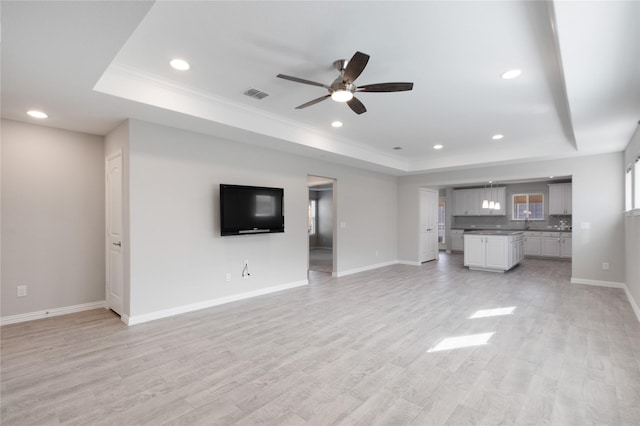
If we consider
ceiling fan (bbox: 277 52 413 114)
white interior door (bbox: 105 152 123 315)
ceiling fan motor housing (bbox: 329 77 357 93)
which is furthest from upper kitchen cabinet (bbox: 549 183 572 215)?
white interior door (bbox: 105 152 123 315)

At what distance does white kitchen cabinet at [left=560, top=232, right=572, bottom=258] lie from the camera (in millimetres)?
8773

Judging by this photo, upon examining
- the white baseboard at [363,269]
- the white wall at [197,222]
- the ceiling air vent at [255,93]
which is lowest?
the white baseboard at [363,269]

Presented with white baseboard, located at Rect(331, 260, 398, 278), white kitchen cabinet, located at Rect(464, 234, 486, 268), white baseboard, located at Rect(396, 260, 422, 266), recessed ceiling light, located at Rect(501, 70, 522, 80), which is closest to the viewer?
recessed ceiling light, located at Rect(501, 70, 522, 80)

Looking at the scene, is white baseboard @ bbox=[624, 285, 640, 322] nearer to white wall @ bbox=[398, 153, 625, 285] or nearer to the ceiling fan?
white wall @ bbox=[398, 153, 625, 285]

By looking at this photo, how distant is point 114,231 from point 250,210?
184cm

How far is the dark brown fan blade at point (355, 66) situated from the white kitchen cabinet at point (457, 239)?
966 cm

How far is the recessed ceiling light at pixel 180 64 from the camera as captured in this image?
9.46ft

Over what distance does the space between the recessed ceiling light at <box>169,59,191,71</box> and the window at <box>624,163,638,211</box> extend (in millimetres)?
6618

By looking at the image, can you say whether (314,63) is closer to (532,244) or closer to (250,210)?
→ (250,210)

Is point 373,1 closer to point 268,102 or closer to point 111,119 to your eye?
point 268,102

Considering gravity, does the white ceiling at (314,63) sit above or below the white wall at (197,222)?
above

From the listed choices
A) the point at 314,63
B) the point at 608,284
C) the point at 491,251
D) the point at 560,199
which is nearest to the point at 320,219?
the point at 491,251

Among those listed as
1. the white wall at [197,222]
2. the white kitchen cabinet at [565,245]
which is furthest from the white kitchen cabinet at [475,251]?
the white wall at [197,222]

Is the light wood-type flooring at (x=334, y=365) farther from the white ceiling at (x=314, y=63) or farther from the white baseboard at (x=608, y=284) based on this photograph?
the white ceiling at (x=314, y=63)
